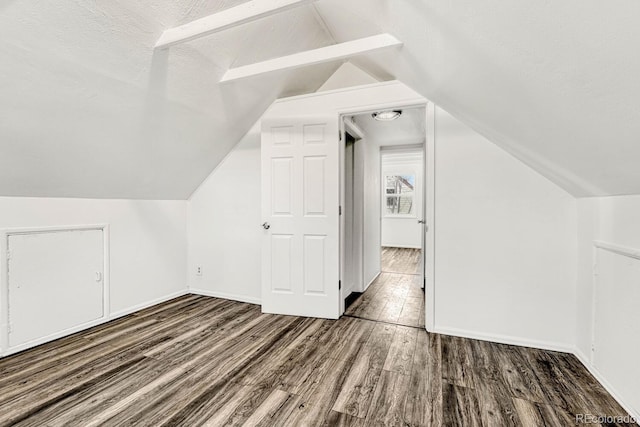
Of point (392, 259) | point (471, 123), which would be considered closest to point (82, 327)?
point (471, 123)

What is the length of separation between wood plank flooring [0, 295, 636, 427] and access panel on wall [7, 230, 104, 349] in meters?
0.16

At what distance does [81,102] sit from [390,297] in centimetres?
330

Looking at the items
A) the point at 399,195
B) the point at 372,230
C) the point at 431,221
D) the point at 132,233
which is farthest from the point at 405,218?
the point at 132,233

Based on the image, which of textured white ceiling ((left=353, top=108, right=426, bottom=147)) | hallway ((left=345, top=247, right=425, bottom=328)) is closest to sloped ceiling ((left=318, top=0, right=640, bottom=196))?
textured white ceiling ((left=353, top=108, right=426, bottom=147))

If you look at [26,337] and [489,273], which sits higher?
[489,273]

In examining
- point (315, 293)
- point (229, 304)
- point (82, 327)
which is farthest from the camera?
point (229, 304)

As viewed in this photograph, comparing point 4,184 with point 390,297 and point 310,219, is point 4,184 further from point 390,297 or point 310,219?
point 390,297

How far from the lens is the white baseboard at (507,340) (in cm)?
207

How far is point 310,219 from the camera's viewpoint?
2.76 m

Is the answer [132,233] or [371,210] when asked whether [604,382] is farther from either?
[132,233]

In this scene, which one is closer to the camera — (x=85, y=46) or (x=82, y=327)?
(x=85, y=46)

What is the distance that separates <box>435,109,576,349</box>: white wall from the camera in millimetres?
2090

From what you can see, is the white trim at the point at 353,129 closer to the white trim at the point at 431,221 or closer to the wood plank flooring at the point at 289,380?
the white trim at the point at 431,221

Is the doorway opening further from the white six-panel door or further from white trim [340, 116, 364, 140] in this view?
the white six-panel door
